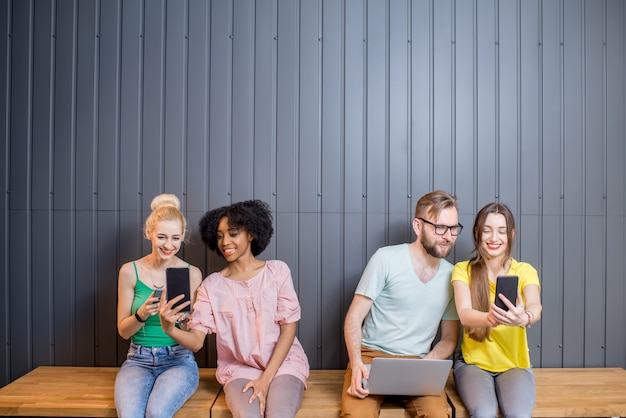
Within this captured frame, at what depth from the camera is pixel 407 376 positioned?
2209mm

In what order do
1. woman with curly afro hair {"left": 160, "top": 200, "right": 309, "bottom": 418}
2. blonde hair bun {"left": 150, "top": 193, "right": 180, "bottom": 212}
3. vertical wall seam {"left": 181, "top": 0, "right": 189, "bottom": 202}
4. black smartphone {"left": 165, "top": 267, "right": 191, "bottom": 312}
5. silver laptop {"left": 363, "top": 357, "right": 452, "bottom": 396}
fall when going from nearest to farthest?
silver laptop {"left": 363, "top": 357, "right": 452, "bottom": 396}
black smartphone {"left": 165, "top": 267, "right": 191, "bottom": 312}
woman with curly afro hair {"left": 160, "top": 200, "right": 309, "bottom": 418}
blonde hair bun {"left": 150, "top": 193, "right": 180, "bottom": 212}
vertical wall seam {"left": 181, "top": 0, "right": 189, "bottom": 202}

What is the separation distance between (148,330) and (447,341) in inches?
56.7

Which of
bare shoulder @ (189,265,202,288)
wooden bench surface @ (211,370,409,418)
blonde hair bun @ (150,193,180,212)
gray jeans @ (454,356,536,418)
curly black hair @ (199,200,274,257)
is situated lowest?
wooden bench surface @ (211,370,409,418)

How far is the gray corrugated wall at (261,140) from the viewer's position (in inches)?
118

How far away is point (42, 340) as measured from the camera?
120 inches

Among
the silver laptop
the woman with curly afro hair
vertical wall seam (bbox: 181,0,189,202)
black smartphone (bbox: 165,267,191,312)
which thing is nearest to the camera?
the silver laptop

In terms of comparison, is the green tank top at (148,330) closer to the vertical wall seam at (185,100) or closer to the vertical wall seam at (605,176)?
the vertical wall seam at (185,100)

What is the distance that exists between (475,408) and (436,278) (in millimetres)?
627

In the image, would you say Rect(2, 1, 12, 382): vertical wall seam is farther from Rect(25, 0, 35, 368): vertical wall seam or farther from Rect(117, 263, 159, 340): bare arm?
Rect(117, 263, 159, 340): bare arm

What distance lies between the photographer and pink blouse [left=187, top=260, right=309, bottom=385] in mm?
2477

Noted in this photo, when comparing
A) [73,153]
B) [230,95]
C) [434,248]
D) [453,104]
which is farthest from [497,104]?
[73,153]

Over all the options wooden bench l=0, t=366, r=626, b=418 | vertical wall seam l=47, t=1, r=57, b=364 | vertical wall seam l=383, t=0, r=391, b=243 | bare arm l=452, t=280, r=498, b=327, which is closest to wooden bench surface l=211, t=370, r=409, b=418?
wooden bench l=0, t=366, r=626, b=418

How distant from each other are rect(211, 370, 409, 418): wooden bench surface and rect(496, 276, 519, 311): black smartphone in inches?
24.5

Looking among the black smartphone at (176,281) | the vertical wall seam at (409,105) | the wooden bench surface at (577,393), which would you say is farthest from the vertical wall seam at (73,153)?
the wooden bench surface at (577,393)
